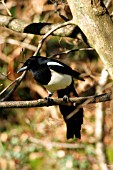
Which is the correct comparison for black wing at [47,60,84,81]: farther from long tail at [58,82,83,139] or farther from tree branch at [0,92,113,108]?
tree branch at [0,92,113,108]

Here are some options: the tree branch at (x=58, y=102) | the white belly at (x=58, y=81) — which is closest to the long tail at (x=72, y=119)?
the white belly at (x=58, y=81)

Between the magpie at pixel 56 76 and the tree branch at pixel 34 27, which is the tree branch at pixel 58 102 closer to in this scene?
the magpie at pixel 56 76

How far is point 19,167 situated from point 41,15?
5.97 feet

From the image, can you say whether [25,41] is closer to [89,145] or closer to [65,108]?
[89,145]

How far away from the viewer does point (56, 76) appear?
3586 millimetres

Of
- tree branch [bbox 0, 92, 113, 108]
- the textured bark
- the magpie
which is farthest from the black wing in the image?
the textured bark

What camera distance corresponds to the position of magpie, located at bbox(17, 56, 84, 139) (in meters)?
3.47

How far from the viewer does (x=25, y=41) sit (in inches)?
241

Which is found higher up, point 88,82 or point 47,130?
point 88,82

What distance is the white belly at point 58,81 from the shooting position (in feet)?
11.7

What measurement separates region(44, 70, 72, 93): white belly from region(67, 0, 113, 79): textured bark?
78cm

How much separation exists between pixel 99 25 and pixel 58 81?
865 millimetres

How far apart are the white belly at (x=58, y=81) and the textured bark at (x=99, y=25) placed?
0.78 meters

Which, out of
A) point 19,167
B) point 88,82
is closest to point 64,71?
point 88,82
